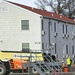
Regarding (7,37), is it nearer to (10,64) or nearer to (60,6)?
(10,64)

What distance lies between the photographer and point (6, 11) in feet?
141

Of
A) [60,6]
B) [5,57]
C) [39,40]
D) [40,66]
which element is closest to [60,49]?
[39,40]

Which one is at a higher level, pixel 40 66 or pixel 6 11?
pixel 6 11

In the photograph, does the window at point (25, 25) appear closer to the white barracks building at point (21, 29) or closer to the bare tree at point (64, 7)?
the white barracks building at point (21, 29)

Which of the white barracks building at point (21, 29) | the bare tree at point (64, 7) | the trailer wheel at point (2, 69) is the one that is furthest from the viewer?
the bare tree at point (64, 7)

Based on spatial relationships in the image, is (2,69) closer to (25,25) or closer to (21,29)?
(21,29)

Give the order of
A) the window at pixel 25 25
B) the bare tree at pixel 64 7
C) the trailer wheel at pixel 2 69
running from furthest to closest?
the bare tree at pixel 64 7, the window at pixel 25 25, the trailer wheel at pixel 2 69

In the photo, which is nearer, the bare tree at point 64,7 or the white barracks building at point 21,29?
the white barracks building at point 21,29

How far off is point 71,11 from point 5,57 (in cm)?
5182

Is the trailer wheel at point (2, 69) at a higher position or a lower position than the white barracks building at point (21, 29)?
lower

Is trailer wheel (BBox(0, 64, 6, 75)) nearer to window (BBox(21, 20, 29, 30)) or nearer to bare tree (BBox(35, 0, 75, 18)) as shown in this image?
window (BBox(21, 20, 29, 30))

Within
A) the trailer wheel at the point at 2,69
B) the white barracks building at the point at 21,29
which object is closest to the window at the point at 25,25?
the white barracks building at the point at 21,29

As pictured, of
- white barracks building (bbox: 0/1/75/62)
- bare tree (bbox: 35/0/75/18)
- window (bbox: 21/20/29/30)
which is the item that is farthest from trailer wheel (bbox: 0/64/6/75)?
bare tree (bbox: 35/0/75/18)

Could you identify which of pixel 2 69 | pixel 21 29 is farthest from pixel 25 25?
pixel 2 69
